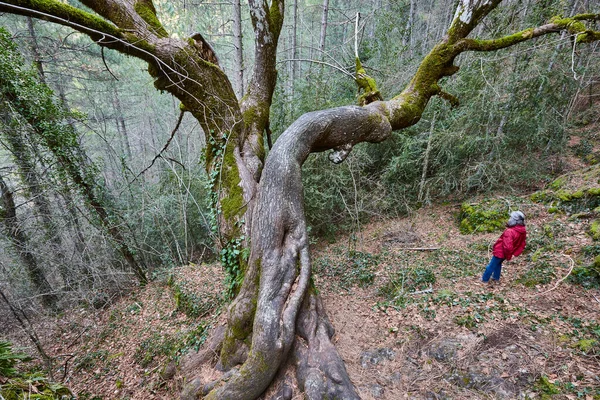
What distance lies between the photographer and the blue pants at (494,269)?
4.46 m

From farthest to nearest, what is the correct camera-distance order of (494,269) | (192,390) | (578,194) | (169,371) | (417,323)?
(578,194) < (494,269) < (169,371) < (417,323) < (192,390)

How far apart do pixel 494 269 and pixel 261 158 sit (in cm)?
462

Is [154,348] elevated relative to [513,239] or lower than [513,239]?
lower

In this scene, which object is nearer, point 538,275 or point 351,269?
point 538,275

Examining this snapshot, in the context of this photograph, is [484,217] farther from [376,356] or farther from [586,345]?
[376,356]

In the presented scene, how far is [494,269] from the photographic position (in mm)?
4535

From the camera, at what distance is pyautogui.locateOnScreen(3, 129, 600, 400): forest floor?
9.27ft

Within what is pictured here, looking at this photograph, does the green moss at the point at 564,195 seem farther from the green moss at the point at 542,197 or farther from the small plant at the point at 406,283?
the small plant at the point at 406,283

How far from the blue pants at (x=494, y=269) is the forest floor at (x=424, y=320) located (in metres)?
0.16

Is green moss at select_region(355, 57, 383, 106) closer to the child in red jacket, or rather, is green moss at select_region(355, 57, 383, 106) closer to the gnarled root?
the child in red jacket

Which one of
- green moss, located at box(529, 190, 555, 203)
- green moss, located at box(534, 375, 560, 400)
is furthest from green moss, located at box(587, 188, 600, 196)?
green moss, located at box(534, 375, 560, 400)

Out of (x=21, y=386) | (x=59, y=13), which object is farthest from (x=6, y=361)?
(x=59, y=13)

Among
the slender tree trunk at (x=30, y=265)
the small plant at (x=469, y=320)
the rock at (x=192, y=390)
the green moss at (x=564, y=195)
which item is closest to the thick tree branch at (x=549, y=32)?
the small plant at (x=469, y=320)

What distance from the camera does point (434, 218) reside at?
8.26 m
